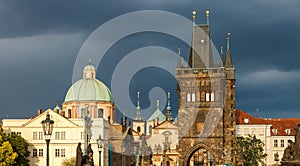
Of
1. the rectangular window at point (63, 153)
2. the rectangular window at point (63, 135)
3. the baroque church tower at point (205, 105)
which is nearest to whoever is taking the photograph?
the baroque church tower at point (205, 105)

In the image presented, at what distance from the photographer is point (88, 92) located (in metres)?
122

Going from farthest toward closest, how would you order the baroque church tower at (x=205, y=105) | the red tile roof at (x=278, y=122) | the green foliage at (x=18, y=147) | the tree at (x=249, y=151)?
the red tile roof at (x=278, y=122) → the baroque church tower at (x=205, y=105) → the tree at (x=249, y=151) → the green foliage at (x=18, y=147)

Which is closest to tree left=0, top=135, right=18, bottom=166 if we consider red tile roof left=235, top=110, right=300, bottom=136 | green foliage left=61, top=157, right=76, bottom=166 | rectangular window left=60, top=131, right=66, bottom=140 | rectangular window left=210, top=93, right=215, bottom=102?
green foliage left=61, top=157, right=76, bottom=166

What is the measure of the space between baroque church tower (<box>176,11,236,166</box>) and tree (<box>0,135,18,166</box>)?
2756 centimetres

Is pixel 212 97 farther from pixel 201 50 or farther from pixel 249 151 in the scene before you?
pixel 249 151

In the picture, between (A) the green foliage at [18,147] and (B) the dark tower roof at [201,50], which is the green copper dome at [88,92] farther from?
(A) the green foliage at [18,147]

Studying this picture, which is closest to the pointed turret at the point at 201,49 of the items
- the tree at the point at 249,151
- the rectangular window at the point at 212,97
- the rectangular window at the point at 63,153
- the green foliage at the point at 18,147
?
the rectangular window at the point at 212,97

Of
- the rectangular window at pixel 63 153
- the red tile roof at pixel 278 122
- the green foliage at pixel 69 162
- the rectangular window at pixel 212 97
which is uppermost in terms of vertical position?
the rectangular window at pixel 212 97

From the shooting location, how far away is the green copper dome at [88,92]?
121062 millimetres

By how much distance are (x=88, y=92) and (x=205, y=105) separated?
28400mm

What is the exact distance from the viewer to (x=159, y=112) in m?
159

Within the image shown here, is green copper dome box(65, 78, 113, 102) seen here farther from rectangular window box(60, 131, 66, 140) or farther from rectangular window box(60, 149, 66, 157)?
rectangular window box(60, 149, 66, 157)

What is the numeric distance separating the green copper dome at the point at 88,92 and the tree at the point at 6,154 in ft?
137

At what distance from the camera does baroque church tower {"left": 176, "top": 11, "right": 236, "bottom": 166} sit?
9831cm
